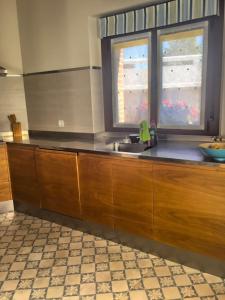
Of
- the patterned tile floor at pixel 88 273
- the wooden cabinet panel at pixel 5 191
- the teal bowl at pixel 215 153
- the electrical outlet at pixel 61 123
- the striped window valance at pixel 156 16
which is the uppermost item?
the striped window valance at pixel 156 16

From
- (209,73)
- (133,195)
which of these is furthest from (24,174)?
(209,73)

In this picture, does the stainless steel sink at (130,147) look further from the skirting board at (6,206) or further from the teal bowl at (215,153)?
the skirting board at (6,206)

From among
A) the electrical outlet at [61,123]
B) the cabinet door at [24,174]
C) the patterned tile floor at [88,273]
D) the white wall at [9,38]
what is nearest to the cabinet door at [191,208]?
the patterned tile floor at [88,273]

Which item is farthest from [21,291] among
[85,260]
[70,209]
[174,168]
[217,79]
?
[217,79]

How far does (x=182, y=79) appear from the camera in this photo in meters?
2.50

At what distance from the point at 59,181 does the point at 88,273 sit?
0.91 meters

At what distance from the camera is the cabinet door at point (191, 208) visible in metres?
1.78

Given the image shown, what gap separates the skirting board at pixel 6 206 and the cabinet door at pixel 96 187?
3.55 feet

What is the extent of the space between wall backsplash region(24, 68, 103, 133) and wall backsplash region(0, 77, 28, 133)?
0.08 metres

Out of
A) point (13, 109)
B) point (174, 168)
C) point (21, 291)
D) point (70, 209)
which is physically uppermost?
point (13, 109)

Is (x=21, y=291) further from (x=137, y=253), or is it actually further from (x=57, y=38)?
(x=57, y=38)

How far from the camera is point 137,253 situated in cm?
224

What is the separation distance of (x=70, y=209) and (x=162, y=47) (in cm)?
175

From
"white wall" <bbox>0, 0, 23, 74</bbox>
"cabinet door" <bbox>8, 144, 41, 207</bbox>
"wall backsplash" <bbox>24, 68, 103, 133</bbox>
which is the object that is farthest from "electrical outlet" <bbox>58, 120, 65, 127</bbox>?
"white wall" <bbox>0, 0, 23, 74</bbox>
